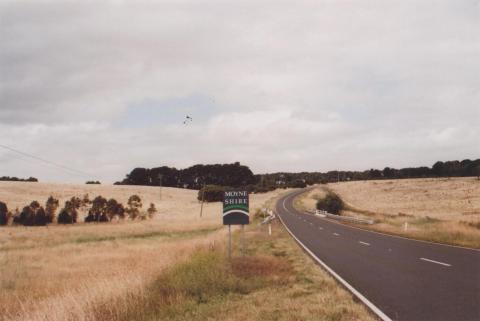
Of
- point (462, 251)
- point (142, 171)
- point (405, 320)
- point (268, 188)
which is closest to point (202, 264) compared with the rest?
point (405, 320)

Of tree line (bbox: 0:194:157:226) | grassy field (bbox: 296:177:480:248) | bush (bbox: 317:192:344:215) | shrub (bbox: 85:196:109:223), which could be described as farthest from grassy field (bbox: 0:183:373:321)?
shrub (bbox: 85:196:109:223)

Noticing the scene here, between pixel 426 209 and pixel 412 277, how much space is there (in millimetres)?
50920

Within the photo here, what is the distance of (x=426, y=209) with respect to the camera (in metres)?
58.1

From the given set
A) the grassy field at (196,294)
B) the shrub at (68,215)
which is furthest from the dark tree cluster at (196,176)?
the grassy field at (196,294)

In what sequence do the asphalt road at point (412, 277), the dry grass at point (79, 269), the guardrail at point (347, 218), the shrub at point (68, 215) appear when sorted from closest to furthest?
the asphalt road at point (412, 277)
the dry grass at point (79, 269)
the guardrail at point (347, 218)
the shrub at point (68, 215)

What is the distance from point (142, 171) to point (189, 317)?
6415 inches

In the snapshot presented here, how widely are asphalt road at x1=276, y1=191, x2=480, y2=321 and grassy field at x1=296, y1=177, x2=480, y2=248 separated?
4.81 metres

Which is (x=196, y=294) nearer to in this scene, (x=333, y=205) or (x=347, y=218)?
A: (x=347, y=218)

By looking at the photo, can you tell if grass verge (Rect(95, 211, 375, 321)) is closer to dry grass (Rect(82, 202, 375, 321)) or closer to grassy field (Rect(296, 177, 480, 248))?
dry grass (Rect(82, 202, 375, 321))

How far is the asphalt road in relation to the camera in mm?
8094

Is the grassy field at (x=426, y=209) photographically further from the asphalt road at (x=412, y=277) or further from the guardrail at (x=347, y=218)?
the asphalt road at (x=412, y=277)

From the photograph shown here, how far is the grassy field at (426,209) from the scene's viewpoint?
24.3 m

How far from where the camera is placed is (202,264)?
12070 mm

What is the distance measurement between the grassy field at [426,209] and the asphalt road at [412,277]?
481 centimetres
